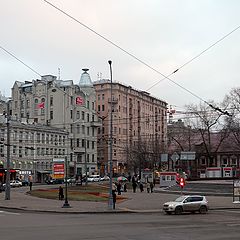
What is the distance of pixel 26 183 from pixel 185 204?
60.4m

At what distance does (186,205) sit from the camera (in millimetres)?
36094

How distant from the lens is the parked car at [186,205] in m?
35.2

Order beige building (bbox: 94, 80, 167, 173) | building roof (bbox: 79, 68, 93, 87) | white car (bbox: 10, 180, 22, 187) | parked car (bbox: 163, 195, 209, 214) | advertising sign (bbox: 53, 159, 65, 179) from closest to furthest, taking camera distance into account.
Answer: parked car (bbox: 163, 195, 209, 214) → advertising sign (bbox: 53, 159, 65, 179) → white car (bbox: 10, 180, 22, 187) → building roof (bbox: 79, 68, 93, 87) → beige building (bbox: 94, 80, 167, 173)

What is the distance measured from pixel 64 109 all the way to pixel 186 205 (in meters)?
76.6

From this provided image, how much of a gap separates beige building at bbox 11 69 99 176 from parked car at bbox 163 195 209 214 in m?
72.5

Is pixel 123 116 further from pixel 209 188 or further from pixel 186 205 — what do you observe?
pixel 186 205

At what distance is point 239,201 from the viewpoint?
47094mm

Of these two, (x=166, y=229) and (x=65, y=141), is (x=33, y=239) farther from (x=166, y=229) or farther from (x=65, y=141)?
(x=65, y=141)

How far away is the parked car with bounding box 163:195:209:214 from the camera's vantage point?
1387 inches

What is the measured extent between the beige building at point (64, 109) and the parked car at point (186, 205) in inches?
2855

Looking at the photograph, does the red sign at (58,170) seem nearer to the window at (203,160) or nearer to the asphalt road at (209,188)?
the asphalt road at (209,188)

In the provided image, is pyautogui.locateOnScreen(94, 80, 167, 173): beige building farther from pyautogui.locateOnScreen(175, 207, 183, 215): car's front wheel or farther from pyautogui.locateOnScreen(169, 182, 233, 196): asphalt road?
pyautogui.locateOnScreen(175, 207, 183, 215): car's front wheel

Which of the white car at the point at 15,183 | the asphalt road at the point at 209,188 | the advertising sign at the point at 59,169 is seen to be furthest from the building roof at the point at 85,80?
the advertising sign at the point at 59,169

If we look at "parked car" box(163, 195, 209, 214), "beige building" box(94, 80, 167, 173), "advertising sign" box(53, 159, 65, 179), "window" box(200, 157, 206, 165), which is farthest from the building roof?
"parked car" box(163, 195, 209, 214)
